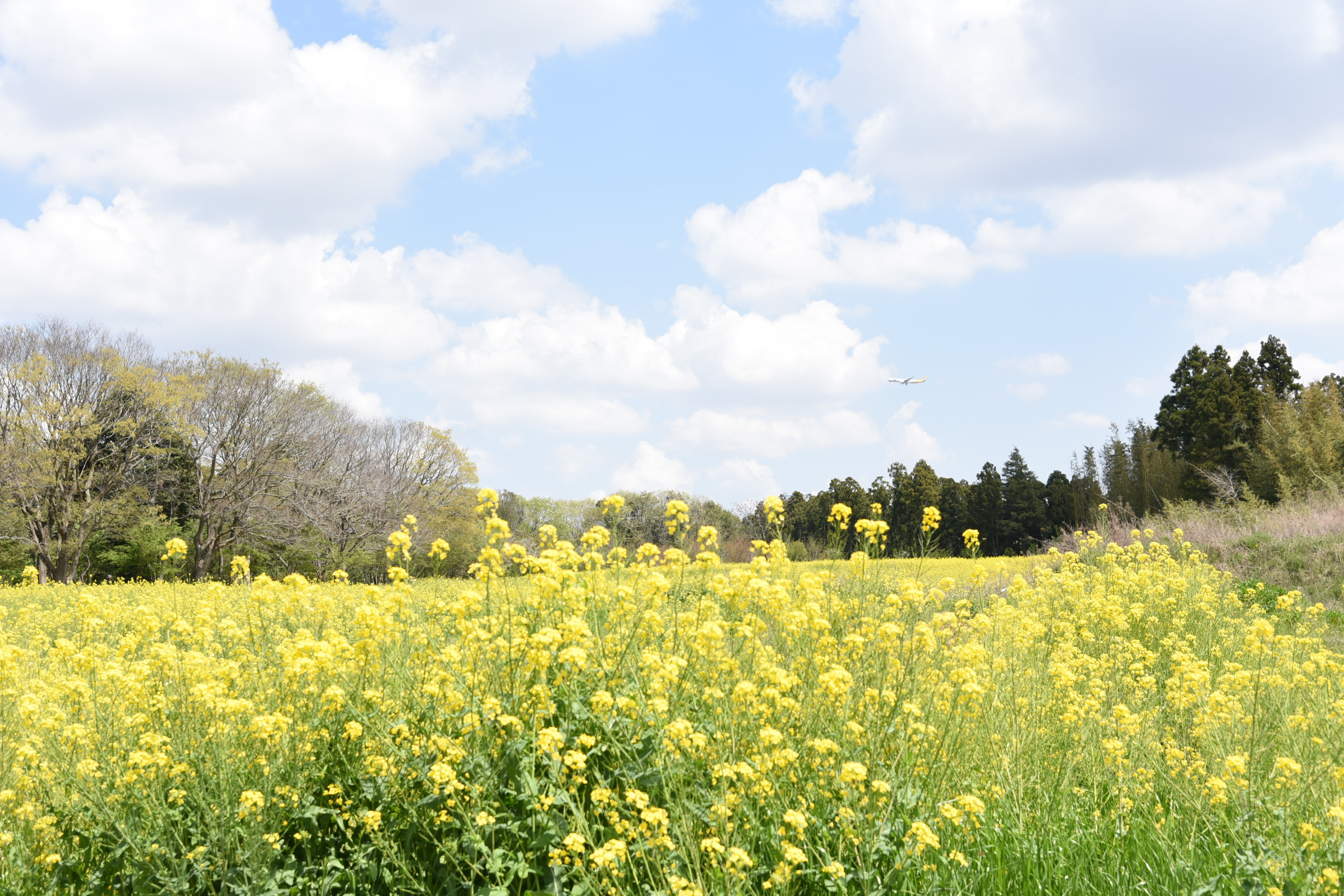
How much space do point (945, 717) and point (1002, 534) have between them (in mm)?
41116

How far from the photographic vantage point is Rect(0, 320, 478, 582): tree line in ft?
80.4

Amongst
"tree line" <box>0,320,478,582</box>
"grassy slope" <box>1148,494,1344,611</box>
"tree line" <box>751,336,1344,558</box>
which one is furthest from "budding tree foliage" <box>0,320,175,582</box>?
"grassy slope" <box>1148,494,1344,611</box>

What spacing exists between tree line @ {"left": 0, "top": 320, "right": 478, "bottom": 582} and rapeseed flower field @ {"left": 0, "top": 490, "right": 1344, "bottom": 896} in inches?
949

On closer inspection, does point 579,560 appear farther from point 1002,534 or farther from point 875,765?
point 1002,534

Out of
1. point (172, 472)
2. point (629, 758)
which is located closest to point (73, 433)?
point (172, 472)

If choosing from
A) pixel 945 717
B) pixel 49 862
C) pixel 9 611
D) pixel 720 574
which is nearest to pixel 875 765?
pixel 945 717

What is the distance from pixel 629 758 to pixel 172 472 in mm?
29937

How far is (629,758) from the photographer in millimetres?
3283

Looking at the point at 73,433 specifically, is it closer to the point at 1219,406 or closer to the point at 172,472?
the point at 172,472

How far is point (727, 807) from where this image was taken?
9.05ft

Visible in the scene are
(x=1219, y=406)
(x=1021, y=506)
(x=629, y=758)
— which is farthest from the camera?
(x=1021, y=506)

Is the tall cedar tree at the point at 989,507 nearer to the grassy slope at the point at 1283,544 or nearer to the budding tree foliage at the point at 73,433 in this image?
the grassy slope at the point at 1283,544

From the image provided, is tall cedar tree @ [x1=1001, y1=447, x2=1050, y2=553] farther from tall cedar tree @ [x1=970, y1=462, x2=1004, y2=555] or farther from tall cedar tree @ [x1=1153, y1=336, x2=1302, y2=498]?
tall cedar tree @ [x1=1153, y1=336, x2=1302, y2=498]

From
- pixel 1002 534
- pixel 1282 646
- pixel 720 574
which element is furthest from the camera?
pixel 1002 534
